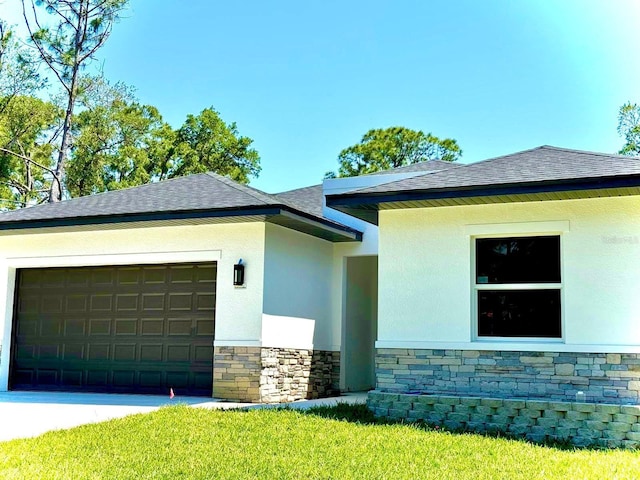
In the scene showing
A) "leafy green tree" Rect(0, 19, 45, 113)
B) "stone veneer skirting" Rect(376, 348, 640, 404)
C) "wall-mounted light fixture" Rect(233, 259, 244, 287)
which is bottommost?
"stone veneer skirting" Rect(376, 348, 640, 404)

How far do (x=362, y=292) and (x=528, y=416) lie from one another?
6731 mm

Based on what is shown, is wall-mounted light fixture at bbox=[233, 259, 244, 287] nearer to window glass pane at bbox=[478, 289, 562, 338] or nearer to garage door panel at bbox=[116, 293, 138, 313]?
garage door panel at bbox=[116, 293, 138, 313]

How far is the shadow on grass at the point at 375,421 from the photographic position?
29.6 ft

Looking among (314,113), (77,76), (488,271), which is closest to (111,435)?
(488,271)

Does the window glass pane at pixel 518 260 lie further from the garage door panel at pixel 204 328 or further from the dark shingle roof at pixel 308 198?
the dark shingle roof at pixel 308 198

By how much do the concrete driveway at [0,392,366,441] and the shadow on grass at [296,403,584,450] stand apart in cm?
101

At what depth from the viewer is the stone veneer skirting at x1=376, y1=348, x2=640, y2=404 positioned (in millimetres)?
9320

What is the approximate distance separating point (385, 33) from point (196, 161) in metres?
15.2

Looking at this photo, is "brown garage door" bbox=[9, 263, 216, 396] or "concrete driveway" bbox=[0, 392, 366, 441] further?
"brown garage door" bbox=[9, 263, 216, 396]

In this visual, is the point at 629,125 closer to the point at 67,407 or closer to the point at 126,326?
the point at 126,326

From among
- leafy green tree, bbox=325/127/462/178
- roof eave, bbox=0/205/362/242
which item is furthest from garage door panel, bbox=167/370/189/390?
leafy green tree, bbox=325/127/462/178

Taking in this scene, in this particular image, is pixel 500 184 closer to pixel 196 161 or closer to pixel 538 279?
pixel 538 279

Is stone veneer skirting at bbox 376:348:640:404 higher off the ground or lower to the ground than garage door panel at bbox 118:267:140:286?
lower

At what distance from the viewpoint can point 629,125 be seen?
101ft
